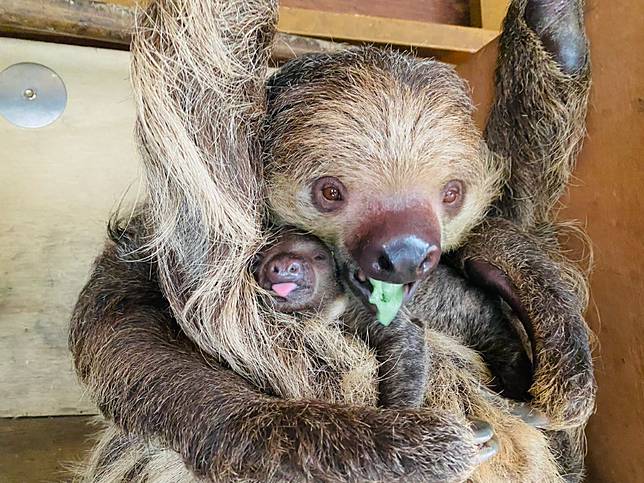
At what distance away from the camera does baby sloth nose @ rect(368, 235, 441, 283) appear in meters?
1.28

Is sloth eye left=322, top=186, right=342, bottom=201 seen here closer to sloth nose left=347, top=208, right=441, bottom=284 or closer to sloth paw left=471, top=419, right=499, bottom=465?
sloth nose left=347, top=208, right=441, bottom=284

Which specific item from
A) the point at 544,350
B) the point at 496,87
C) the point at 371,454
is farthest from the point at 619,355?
the point at 371,454

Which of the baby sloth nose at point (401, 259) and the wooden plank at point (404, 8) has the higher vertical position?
the wooden plank at point (404, 8)

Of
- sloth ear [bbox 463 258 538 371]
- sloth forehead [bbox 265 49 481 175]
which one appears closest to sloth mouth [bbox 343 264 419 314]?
sloth forehead [bbox 265 49 481 175]

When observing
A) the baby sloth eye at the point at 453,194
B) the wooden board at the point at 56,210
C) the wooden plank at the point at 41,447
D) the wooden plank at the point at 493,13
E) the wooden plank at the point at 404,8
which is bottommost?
the wooden plank at the point at 41,447

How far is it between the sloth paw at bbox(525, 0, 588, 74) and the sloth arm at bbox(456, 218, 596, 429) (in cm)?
41

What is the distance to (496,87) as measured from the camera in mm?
1951

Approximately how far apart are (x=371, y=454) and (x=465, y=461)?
0.55ft

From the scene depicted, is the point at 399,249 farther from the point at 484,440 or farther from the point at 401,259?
the point at 484,440

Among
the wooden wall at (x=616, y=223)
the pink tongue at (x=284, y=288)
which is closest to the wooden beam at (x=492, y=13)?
the wooden wall at (x=616, y=223)

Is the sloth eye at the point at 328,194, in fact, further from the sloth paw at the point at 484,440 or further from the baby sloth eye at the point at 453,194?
the sloth paw at the point at 484,440

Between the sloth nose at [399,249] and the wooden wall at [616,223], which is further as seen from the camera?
the wooden wall at [616,223]

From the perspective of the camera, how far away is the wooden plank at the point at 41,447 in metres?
2.05

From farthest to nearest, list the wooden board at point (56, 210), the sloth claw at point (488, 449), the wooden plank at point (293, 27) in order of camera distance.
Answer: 1. the wooden board at point (56, 210)
2. the wooden plank at point (293, 27)
3. the sloth claw at point (488, 449)
